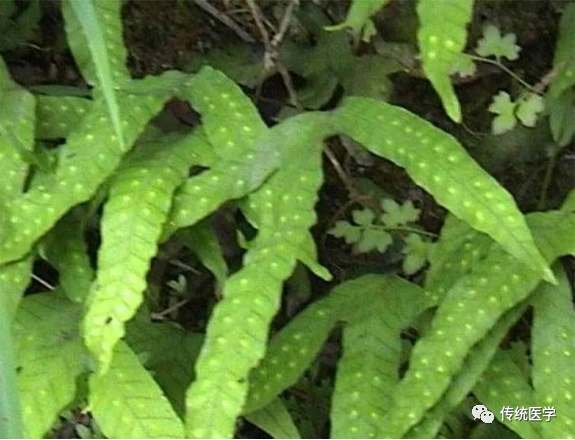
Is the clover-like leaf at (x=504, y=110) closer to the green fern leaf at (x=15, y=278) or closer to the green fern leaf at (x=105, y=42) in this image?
the green fern leaf at (x=105, y=42)

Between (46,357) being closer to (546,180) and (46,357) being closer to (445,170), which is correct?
(445,170)

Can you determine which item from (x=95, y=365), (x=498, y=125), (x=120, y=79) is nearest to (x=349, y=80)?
(x=498, y=125)

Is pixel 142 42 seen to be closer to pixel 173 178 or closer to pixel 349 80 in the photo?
pixel 349 80

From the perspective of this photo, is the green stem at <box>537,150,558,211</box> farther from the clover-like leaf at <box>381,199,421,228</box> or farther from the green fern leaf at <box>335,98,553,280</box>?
the green fern leaf at <box>335,98,553,280</box>

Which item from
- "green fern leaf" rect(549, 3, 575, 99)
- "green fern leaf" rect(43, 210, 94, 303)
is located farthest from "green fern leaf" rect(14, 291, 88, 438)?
"green fern leaf" rect(549, 3, 575, 99)
